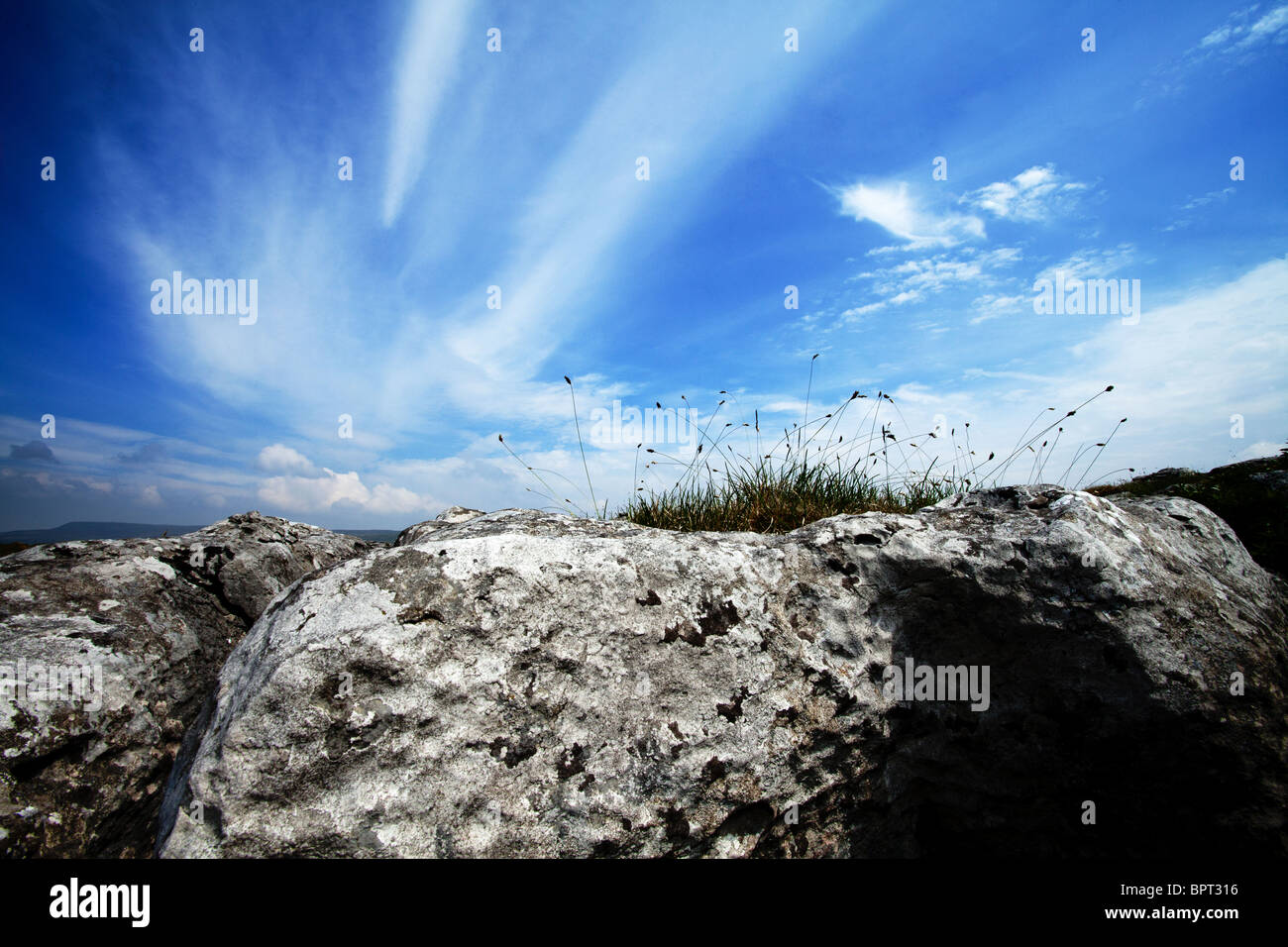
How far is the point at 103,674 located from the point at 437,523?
1848 millimetres

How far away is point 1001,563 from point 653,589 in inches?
71.2

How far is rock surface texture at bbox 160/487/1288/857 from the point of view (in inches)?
90.9

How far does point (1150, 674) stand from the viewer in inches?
114

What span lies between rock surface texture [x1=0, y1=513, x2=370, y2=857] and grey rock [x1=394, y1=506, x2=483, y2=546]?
1.15 meters

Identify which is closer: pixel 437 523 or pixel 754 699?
pixel 754 699

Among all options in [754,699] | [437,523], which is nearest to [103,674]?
[437,523]

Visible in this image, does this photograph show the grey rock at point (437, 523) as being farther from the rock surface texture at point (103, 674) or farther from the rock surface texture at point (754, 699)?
the rock surface texture at point (103, 674)

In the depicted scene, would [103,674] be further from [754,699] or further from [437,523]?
[754,699]

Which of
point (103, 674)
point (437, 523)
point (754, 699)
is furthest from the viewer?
point (437, 523)

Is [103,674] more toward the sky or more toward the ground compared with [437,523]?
more toward the ground

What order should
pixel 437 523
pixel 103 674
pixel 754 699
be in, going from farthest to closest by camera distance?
pixel 437 523 → pixel 103 674 → pixel 754 699

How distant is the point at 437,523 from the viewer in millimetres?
3436
